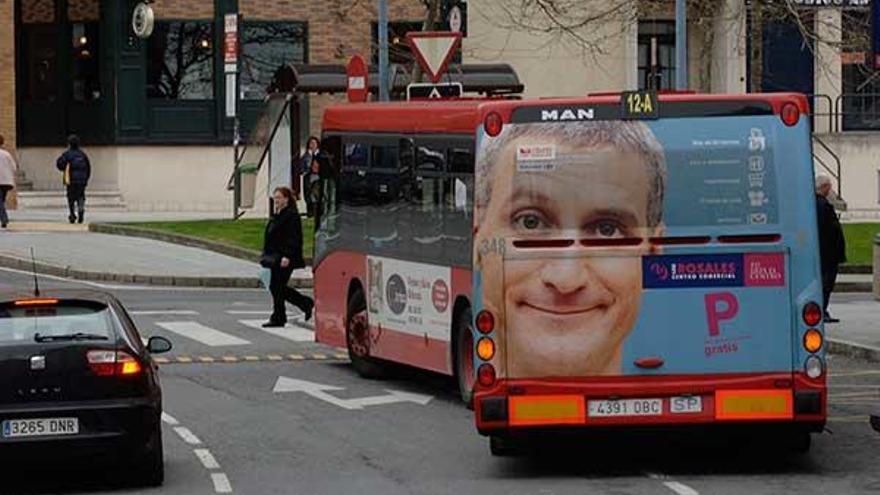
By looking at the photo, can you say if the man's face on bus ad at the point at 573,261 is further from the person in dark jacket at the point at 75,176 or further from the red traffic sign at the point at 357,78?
the person in dark jacket at the point at 75,176

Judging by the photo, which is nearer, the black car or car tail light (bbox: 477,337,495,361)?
the black car

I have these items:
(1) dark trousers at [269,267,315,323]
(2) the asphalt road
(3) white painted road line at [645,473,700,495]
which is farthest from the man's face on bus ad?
(1) dark trousers at [269,267,315,323]

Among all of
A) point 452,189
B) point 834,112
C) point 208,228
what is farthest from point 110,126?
point 452,189

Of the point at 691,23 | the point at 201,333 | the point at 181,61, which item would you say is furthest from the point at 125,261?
the point at 691,23

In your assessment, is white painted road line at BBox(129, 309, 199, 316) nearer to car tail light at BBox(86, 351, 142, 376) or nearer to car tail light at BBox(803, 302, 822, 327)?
car tail light at BBox(86, 351, 142, 376)

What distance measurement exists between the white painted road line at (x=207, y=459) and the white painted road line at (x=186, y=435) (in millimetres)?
473

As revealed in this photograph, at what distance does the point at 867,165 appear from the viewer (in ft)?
161

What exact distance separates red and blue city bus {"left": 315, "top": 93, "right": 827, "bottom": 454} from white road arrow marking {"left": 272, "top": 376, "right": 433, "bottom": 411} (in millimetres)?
4700

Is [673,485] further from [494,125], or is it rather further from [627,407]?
[494,125]

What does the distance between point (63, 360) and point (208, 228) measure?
1069 inches

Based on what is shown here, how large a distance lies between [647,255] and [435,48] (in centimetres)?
1254

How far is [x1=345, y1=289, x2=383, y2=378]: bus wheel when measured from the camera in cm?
2230

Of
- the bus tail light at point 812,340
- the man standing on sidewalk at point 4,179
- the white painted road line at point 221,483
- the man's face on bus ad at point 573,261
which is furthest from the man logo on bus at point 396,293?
the man standing on sidewalk at point 4,179

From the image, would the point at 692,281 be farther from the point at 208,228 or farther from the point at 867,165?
the point at 867,165
